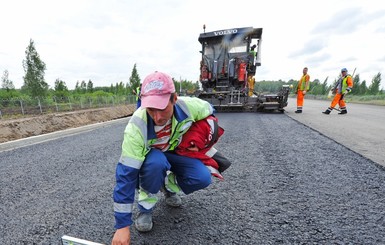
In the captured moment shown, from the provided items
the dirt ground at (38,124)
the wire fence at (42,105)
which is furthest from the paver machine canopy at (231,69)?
the wire fence at (42,105)

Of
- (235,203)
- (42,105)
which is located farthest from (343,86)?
(42,105)

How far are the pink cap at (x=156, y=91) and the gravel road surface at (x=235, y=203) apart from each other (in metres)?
0.92

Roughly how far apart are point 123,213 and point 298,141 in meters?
3.32

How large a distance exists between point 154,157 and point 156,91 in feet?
1.56

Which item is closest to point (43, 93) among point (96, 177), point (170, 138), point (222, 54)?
point (222, 54)

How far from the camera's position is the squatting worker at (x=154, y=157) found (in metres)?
1.17

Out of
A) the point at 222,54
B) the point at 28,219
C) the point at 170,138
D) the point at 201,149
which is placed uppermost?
the point at 222,54

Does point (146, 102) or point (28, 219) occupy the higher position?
point (146, 102)

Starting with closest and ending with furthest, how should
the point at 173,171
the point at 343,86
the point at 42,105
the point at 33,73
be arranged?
the point at 173,171
the point at 343,86
the point at 42,105
the point at 33,73

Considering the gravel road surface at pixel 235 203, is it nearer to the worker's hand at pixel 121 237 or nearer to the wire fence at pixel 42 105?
the worker's hand at pixel 121 237

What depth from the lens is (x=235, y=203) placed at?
1.74m

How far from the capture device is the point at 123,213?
1.14 m

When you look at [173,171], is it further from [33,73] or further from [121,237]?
[33,73]

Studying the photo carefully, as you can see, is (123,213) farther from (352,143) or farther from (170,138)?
(352,143)
